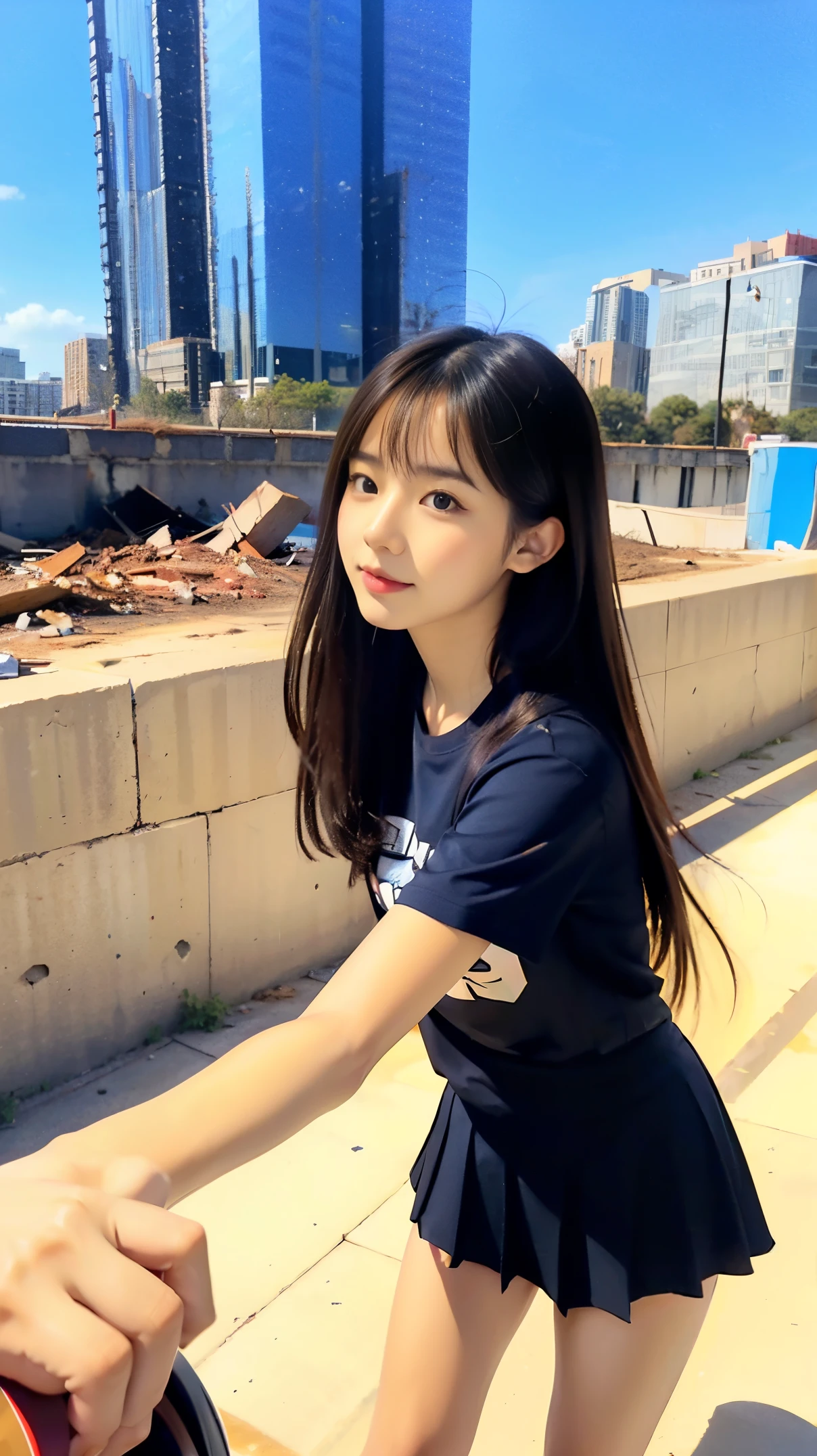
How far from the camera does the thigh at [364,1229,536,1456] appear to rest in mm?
1405

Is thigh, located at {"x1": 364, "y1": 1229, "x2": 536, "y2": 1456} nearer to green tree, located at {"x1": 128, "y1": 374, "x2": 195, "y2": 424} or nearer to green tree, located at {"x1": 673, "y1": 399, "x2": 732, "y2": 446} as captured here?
green tree, located at {"x1": 128, "y1": 374, "x2": 195, "y2": 424}

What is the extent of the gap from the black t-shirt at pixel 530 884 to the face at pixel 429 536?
0.51 feet

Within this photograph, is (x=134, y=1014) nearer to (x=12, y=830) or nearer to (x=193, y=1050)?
(x=193, y=1050)

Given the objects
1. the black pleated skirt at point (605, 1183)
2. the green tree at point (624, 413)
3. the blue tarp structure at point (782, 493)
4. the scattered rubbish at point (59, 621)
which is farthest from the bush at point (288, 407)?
the black pleated skirt at point (605, 1183)

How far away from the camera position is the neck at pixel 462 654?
1352 millimetres

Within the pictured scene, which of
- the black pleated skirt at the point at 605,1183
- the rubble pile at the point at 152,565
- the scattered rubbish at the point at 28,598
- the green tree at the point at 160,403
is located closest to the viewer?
the black pleated skirt at the point at 605,1183

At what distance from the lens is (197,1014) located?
3.80 meters

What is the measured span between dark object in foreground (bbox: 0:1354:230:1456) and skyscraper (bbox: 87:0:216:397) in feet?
258

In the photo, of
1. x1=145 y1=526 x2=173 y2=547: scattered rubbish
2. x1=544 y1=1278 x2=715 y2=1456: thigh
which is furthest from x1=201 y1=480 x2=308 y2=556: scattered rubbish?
x1=544 y1=1278 x2=715 y2=1456: thigh

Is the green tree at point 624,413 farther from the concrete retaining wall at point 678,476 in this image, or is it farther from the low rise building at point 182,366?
the concrete retaining wall at point 678,476

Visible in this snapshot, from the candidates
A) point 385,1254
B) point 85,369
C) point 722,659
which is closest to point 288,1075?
point 385,1254

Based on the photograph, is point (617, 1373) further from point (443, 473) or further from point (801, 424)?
point (801, 424)

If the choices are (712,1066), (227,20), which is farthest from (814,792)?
(227,20)

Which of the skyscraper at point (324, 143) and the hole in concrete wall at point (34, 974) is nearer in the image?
the hole in concrete wall at point (34, 974)
